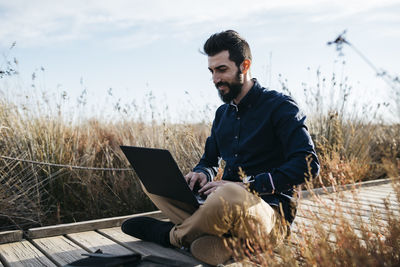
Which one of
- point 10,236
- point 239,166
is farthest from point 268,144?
point 10,236

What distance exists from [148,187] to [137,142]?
1789mm

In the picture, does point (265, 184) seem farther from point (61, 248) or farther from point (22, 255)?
point (22, 255)

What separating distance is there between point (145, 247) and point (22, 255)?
734 mm

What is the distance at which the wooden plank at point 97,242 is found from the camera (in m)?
2.49

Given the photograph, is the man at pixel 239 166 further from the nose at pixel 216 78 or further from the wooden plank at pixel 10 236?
the wooden plank at pixel 10 236

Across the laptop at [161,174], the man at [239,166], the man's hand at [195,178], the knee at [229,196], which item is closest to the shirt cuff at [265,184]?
the man at [239,166]

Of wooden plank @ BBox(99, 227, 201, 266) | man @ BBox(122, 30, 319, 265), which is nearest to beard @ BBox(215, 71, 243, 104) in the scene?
man @ BBox(122, 30, 319, 265)

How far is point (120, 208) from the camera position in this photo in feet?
12.0

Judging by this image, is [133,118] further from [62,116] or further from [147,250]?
[147,250]

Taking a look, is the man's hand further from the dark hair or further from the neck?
the dark hair

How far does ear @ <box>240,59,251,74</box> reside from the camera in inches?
104

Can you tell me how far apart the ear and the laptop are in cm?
88

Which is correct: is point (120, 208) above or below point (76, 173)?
below

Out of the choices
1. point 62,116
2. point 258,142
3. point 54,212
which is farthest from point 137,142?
point 258,142
